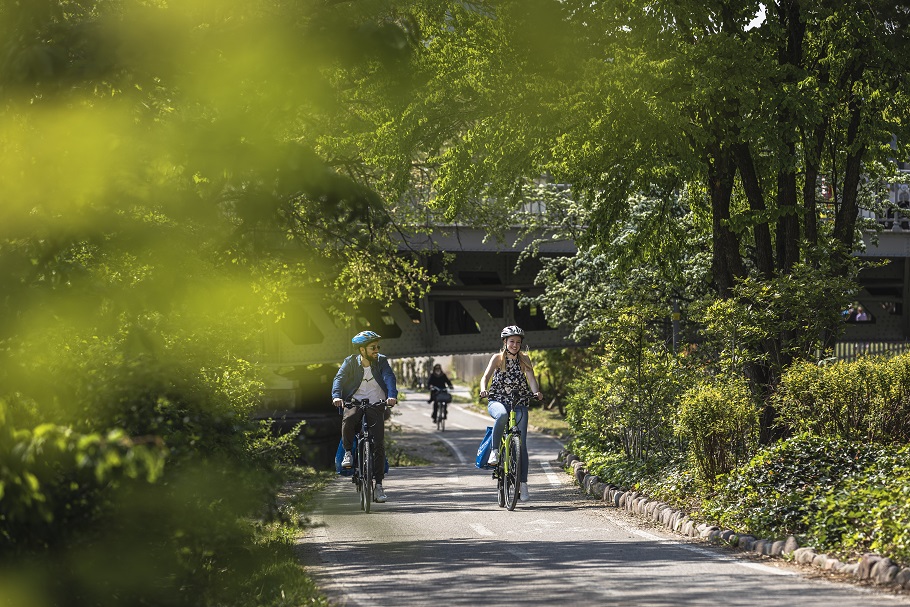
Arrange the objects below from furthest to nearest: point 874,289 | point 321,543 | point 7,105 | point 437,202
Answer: point 874,289 → point 437,202 → point 321,543 → point 7,105

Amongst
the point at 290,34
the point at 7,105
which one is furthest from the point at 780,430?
the point at 7,105

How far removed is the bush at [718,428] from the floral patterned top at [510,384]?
1.89 m

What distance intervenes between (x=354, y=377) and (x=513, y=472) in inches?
73.9

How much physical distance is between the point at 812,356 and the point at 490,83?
4.80m

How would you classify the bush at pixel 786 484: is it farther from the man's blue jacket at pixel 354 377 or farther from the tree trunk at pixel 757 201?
the tree trunk at pixel 757 201

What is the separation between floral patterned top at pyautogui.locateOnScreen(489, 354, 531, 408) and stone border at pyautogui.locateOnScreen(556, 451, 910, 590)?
4.87 feet

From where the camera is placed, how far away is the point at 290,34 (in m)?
8.77

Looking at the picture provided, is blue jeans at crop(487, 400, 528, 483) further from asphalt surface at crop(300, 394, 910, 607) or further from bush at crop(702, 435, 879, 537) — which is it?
bush at crop(702, 435, 879, 537)

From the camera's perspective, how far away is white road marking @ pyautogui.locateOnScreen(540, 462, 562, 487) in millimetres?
17453

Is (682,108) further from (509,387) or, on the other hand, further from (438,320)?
(438,320)

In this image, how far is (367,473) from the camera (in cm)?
1335

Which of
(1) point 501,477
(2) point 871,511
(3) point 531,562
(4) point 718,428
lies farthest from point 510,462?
(2) point 871,511

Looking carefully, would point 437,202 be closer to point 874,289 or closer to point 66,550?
point 66,550

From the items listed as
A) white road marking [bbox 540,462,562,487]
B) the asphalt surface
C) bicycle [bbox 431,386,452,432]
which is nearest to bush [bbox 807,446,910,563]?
the asphalt surface
